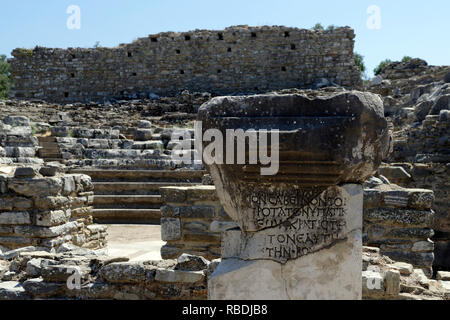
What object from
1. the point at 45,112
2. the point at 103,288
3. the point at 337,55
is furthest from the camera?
the point at 337,55

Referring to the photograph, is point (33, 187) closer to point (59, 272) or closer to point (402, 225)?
point (59, 272)

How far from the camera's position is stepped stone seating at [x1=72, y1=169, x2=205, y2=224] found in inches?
337

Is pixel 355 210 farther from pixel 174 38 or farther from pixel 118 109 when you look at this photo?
pixel 174 38

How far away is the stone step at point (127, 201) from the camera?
884 centimetres

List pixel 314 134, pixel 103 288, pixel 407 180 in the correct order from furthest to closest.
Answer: pixel 407 180 < pixel 103 288 < pixel 314 134

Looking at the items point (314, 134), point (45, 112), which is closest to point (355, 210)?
point (314, 134)

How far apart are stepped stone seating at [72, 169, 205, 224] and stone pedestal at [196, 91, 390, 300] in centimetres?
629

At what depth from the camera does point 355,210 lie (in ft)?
7.55

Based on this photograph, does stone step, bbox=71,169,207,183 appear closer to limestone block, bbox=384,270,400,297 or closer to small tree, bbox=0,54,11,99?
limestone block, bbox=384,270,400,297

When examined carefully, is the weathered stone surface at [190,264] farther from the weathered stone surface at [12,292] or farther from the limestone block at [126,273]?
the weathered stone surface at [12,292]

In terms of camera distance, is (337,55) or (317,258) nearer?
(317,258)

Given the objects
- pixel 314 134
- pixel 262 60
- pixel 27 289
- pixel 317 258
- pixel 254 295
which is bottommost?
pixel 27 289

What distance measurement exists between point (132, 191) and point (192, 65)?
1178 centimetres

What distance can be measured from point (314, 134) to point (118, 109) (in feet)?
52.2
